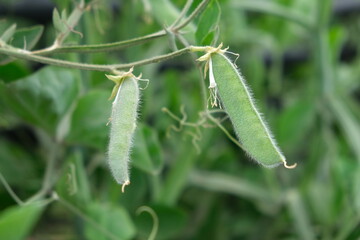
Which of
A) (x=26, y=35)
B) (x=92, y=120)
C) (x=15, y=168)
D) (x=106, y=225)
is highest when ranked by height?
(x=26, y=35)

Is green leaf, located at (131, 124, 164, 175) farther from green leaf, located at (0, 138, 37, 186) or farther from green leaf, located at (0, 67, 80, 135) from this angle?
green leaf, located at (0, 138, 37, 186)

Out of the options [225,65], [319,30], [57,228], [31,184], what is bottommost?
[57,228]

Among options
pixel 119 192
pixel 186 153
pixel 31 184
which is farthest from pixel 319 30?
pixel 31 184

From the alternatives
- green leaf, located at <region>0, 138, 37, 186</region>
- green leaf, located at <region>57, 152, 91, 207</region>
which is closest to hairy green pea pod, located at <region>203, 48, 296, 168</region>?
green leaf, located at <region>57, 152, 91, 207</region>

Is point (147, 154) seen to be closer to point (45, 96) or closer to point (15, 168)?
point (45, 96)

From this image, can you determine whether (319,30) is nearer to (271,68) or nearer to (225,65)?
(271,68)

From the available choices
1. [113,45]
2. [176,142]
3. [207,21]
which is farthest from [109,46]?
[176,142]
